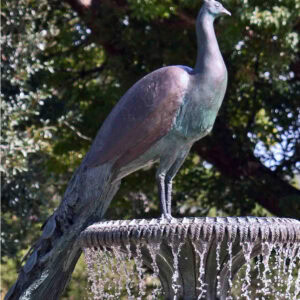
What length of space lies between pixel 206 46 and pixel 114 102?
17.0 feet

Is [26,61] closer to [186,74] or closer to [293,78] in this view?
[293,78]

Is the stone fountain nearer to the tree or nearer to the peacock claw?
the peacock claw

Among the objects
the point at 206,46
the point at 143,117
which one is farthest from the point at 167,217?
the point at 206,46

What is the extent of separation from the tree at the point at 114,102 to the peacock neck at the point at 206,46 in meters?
3.58

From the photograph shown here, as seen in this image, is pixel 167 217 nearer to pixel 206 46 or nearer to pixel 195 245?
pixel 195 245

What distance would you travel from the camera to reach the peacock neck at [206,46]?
18.3ft

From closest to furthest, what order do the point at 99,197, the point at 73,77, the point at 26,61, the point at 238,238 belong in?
the point at 238,238 → the point at 99,197 → the point at 26,61 → the point at 73,77

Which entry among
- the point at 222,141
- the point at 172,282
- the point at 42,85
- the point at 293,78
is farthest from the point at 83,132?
the point at 172,282

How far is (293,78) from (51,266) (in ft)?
18.8

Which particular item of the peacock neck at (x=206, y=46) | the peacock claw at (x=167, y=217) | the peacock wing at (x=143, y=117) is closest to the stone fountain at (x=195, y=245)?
the peacock claw at (x=167, y=217)

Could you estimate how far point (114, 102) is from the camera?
10.8 m

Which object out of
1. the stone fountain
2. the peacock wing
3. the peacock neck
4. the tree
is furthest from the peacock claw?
the tree

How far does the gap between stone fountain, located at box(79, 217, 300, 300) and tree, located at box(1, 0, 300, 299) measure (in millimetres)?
4037

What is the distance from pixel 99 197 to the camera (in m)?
5.87
